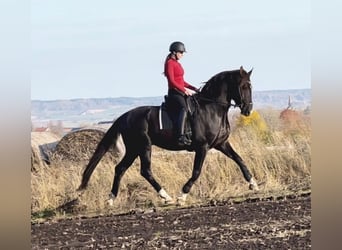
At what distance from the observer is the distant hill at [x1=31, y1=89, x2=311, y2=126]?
7590 millimetres

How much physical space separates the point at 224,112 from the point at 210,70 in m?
0.39

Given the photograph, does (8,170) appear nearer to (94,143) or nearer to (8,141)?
(8,141)

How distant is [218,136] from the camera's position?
794 cm

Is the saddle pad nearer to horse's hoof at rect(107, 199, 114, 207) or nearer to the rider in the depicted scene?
the rider

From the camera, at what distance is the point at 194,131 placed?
7914 millimetres

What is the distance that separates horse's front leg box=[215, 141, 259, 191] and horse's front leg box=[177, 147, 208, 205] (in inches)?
5.5

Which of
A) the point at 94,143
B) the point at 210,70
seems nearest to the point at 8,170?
the point at 94,143

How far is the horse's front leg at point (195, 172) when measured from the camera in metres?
7.91

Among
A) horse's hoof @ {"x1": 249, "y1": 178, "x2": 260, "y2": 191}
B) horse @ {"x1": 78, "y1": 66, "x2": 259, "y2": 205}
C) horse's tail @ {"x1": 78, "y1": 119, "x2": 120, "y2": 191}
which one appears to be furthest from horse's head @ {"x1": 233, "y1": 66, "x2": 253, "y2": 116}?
horse's tail @ {"x1": 78, "y1": 119, "x2": 120, "y2": 191}

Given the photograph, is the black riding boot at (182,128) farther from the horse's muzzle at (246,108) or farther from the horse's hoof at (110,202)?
the horse's hoof at (110,202)

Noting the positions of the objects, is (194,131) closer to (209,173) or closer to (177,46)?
(209,173)

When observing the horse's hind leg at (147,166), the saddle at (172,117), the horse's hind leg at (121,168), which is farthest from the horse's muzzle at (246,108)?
the horse's hind leg at (121,168)

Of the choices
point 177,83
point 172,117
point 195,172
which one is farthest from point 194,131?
point 177,83

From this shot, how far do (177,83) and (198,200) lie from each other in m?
0.97
